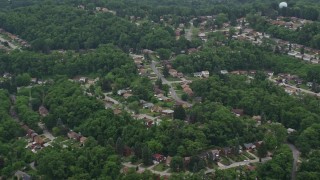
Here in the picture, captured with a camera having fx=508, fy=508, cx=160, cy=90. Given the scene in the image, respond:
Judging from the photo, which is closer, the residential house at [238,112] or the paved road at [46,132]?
the paved road at [46,132]

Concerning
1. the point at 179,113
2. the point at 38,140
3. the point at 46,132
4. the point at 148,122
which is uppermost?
the point at 179,113

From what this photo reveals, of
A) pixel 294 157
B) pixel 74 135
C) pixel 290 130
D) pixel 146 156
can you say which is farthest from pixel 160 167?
pixel 290 130

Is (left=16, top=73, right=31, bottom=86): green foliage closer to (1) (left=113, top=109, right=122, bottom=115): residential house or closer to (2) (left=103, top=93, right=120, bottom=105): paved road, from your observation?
(2) (left=103, top=93, right=120, bottom=105): paved road

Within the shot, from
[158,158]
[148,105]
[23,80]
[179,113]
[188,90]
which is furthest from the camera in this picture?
[23,80]

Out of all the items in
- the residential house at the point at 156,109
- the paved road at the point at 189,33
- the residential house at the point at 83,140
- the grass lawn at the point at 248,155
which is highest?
the residential house at the point at 156,109

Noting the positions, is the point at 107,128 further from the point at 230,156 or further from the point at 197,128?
the point at 230,156

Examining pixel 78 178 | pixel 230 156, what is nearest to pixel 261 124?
pixel 230 156

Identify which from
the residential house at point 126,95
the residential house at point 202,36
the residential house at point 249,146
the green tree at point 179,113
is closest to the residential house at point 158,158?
the green tree at point 179,113

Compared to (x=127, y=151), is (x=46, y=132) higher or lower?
lower

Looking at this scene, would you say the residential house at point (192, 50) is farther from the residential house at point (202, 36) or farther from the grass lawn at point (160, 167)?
the grass lawn at point (160, 167)

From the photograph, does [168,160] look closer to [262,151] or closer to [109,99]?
[262,151]

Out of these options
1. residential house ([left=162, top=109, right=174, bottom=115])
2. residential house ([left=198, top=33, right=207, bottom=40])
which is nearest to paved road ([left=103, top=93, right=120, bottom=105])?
residential house ([left=162, top=109, right=174, bottom=115])

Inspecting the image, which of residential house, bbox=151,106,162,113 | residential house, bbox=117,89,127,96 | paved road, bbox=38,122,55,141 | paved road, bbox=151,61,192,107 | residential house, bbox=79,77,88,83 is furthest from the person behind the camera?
residential house, bbox=79,77,88,83
